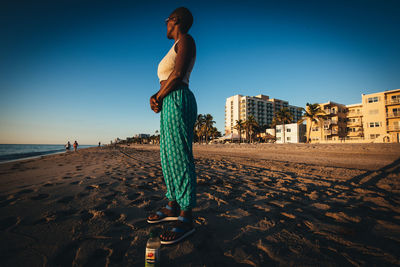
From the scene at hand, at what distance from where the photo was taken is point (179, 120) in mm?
1606

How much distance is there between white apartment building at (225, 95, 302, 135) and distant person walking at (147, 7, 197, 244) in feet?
257

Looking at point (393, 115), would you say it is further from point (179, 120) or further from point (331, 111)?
point (179, 120)

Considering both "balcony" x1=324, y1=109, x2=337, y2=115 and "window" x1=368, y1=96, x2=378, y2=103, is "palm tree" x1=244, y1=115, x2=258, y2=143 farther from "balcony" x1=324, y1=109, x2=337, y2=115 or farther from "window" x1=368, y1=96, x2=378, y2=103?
"window" x1=368, y1=96, x2=378, y2=103

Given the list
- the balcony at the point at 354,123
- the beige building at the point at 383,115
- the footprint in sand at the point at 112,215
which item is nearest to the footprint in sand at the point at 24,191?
the footprint in sand at the point at 112,215

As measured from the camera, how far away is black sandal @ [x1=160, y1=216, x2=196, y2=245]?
1360mm

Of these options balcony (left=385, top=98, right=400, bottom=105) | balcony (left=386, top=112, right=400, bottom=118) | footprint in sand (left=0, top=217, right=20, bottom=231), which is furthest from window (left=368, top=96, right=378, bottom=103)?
footprint in sand (left=0, top=217, right=20, bottom=231)

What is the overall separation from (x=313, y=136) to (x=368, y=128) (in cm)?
1036

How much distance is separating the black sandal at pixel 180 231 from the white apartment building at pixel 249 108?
7864 cm

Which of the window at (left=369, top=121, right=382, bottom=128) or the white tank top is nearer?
the white tank top

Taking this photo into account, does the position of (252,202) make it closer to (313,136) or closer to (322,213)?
(322,213)

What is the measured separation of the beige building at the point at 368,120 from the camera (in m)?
27.7

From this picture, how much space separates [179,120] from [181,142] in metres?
0.23

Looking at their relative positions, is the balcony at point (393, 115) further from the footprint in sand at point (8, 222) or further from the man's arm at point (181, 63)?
the footprint in sand at point (8, 222)

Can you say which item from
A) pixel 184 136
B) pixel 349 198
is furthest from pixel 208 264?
pixel 349 198
